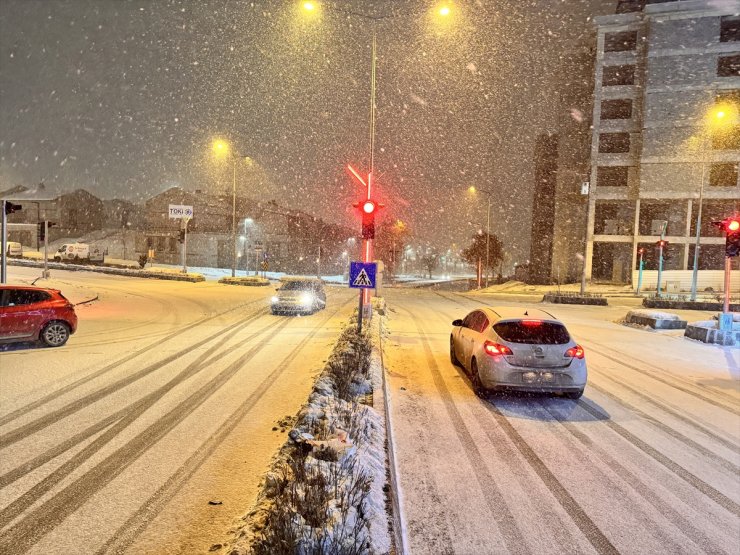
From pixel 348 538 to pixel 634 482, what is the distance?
3.58 m

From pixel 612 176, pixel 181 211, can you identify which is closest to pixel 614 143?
pixel 612 176

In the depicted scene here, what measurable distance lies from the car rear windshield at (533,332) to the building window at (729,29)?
55009mm

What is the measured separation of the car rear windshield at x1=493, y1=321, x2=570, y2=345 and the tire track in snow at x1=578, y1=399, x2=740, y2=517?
4.07 ft

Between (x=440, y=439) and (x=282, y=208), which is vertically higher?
(x=282, y=208)

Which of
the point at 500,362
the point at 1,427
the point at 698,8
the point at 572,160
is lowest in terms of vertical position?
the point at 1,427

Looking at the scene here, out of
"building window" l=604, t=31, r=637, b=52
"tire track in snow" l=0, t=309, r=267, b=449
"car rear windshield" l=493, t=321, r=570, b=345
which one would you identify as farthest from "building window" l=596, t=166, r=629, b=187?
"tire track in snow" l=0, t=309, r=267, b=449

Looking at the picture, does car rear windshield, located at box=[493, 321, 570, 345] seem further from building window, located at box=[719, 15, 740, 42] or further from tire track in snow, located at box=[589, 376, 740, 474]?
building window, located at box=[719, 15, 740, 42]

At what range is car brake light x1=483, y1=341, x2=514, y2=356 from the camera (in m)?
8.38

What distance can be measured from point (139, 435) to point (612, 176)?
187ft

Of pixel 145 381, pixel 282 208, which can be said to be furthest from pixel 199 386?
pixel 282 208

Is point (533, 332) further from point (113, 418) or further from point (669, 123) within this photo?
point (669, 123)

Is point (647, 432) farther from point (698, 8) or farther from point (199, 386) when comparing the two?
point (698, 8)

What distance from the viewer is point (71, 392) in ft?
27.9

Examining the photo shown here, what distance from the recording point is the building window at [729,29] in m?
47.6
